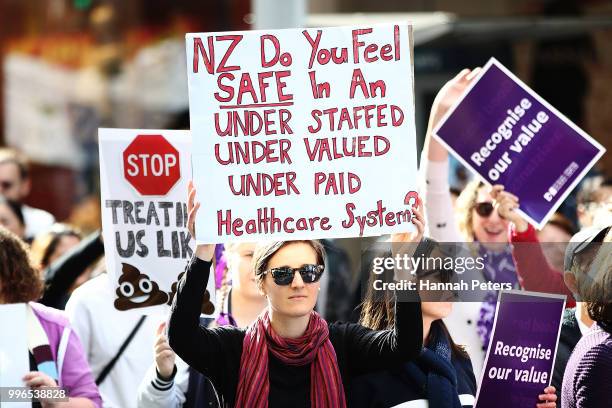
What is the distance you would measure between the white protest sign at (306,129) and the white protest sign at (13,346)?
679 mm

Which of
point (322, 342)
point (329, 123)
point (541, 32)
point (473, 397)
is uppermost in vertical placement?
point (541, 32)

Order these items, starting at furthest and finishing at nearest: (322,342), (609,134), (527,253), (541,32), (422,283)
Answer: (609,134), (541,32), (527,253), (422,283), (322,342)

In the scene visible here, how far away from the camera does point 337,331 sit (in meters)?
4.04

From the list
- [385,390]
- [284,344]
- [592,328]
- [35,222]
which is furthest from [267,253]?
[35,222]

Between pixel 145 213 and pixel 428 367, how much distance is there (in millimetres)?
1178

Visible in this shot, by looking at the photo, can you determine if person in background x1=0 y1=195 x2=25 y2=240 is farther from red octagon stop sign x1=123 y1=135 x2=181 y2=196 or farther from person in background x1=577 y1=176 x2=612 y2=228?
person in background x1=577 y1=176 x2=612 y2=228

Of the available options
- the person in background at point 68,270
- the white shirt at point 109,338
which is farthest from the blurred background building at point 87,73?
the white shirt at point 109,338

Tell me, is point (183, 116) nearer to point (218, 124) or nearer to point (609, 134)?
point (609, 134)

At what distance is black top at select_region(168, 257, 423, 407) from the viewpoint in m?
3.82

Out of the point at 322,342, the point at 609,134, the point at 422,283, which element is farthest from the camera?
the point at 609,134

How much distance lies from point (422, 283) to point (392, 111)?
580 mm

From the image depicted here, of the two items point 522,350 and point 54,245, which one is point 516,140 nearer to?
point 522,350

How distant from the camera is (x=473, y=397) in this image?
4289mm

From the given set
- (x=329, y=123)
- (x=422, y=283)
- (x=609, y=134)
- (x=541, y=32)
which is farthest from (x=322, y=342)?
(x=609, y=134)
